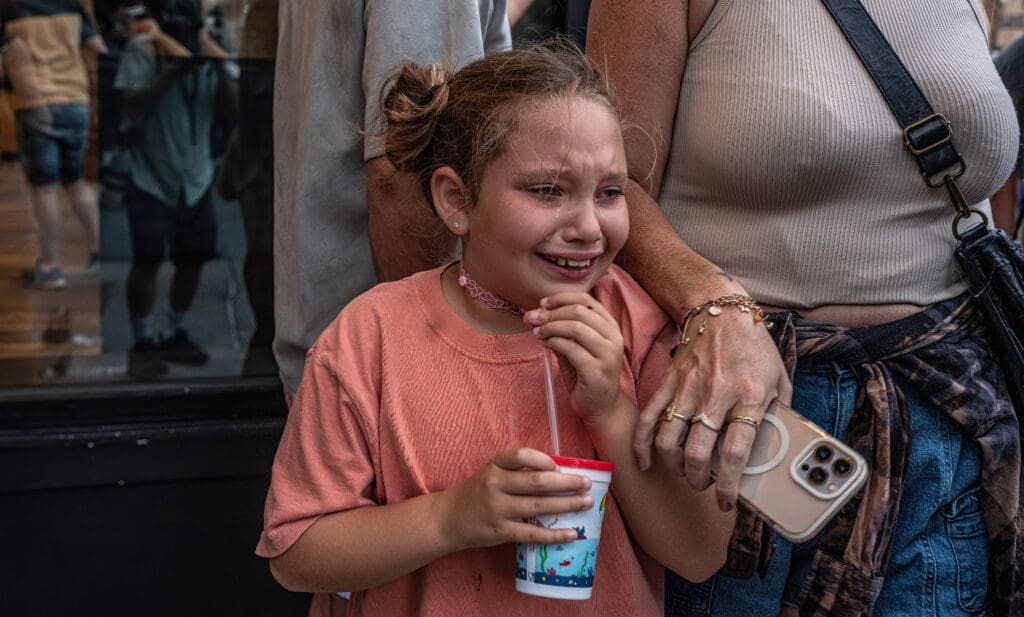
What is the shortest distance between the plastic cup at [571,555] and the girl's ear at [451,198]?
0.39 meters

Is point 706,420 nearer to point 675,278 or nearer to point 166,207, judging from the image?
point 675,278

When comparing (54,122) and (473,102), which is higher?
(473,102)

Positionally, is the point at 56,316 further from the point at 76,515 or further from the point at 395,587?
the point at 395,587

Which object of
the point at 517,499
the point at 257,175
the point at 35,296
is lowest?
the point at 35,296

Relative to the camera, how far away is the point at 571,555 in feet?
4.10

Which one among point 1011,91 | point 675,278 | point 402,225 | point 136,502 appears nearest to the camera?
point 675,278

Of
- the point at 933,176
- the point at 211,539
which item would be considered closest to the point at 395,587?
the point at 933,176

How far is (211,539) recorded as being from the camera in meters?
2.99

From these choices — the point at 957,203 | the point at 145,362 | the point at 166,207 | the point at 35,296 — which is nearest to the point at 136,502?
the point at 145,362

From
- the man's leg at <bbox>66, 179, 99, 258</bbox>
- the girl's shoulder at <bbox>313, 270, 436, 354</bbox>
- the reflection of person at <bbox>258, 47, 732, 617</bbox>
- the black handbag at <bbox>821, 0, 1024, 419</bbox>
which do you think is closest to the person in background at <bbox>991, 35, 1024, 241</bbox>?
the black handbag at <bbox>821, 0, 1024, 419</bbox>

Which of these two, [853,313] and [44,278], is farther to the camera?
[44,278]

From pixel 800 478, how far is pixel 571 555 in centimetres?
28

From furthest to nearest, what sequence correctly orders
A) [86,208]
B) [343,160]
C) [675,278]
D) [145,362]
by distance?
[86,208] < [145,362] < [343,160] < [675,278]

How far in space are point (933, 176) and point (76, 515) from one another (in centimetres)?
231
